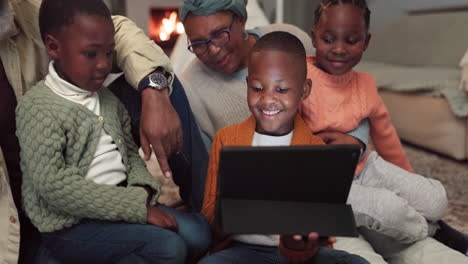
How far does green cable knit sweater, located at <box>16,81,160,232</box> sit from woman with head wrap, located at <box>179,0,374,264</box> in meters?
0.27

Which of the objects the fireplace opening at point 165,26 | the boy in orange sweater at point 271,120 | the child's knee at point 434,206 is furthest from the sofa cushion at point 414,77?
the fireplace opening at point 165,26

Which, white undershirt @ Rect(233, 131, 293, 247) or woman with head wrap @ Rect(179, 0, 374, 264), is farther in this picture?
woman with head wrap @ Rect(179, 0, 374, 264)

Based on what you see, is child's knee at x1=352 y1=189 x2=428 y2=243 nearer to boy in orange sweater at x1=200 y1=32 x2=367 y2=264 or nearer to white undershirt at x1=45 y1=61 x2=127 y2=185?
boy in orange sweater at x1=200 y1=32 x2=367 y2=264

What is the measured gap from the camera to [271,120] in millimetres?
991

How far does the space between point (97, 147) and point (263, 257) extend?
45 cm

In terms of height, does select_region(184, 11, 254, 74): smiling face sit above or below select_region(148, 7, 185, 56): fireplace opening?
above

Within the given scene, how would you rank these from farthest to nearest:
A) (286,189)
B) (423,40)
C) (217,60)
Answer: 1. (423,40)
2. (217,60)
3. (286,189)

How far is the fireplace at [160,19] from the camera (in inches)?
150

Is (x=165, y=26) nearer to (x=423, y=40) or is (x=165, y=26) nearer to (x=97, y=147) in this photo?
(x=423, y=40)

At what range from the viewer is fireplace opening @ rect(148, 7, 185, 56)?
12.6ft

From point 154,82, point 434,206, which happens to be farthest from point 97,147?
point 434,206

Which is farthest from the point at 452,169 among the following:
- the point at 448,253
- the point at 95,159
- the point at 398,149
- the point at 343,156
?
the point at 95,159

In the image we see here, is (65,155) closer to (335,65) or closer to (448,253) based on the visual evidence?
(335,65)

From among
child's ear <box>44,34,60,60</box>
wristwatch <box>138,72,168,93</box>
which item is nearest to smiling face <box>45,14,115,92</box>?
child's ear <box>44,34,60,60</box>
